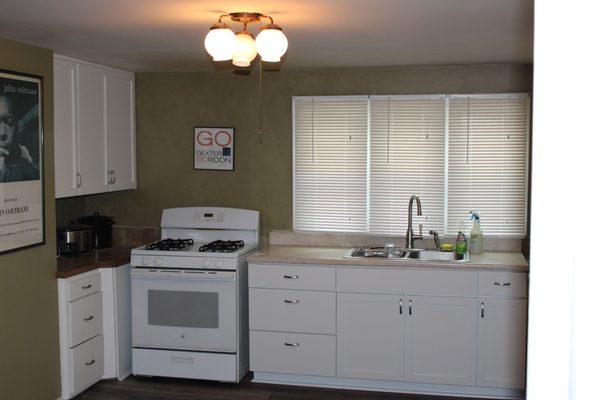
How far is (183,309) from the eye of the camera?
4586 mm

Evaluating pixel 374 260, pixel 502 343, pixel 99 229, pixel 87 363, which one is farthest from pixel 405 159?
pixel 87 363

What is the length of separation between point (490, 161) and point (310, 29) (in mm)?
2003

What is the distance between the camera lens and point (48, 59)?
12.9 ft

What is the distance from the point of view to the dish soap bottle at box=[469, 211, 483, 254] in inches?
184

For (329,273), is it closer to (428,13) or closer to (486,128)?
(486,128)

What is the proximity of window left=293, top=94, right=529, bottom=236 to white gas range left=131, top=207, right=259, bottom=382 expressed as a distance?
823mm

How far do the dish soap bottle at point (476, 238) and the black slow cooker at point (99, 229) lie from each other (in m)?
2.67

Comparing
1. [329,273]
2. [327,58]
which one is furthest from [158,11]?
[329,273]

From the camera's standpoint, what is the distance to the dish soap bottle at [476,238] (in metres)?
4.67

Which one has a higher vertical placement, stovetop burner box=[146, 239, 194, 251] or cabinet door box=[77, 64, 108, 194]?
cabinet door box=[77, 64, 108, 194]

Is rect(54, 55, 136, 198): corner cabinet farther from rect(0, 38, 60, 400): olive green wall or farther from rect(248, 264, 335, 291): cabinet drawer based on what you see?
rect(248, 264, 335, 291): cabinet drawer

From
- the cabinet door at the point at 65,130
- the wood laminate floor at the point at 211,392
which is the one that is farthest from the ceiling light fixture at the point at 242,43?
the wood laminate floor at the point at 211,392

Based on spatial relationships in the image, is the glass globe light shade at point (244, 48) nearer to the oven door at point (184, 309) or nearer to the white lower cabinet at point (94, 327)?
the oven door at point (184, 309)

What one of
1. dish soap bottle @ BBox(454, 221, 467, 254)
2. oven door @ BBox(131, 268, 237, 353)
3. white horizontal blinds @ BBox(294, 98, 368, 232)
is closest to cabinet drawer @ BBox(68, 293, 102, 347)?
oven door @ BBox(131, 268, 237, 353)
